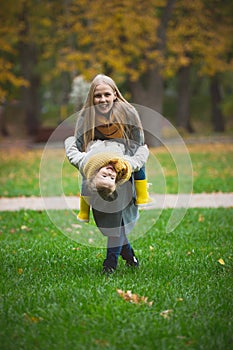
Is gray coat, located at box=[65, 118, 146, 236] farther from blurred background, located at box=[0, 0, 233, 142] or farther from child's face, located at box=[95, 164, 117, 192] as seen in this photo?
blurred background, located at box=[0, 0, 233, 142]

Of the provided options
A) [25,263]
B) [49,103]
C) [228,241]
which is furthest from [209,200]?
[49,103]

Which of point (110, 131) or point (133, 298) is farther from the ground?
point (110, 131)

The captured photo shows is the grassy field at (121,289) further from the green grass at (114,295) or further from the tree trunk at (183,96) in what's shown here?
the tree trunk at (183,96)

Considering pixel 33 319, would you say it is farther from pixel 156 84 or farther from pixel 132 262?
pixel 156 84

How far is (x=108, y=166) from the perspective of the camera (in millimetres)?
4371

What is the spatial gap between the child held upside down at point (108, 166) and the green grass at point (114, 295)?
77cm

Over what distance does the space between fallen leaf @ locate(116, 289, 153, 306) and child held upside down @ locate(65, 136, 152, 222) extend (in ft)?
2.56

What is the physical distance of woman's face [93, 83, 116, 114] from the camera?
15.4ft

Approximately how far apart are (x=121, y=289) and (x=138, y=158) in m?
1.07

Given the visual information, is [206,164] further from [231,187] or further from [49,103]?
[49,103]

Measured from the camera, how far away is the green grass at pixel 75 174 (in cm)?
1092

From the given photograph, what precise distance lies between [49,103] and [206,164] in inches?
1903

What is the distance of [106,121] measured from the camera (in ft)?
15.5

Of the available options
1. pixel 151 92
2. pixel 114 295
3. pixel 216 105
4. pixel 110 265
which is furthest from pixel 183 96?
pixel 114 295
